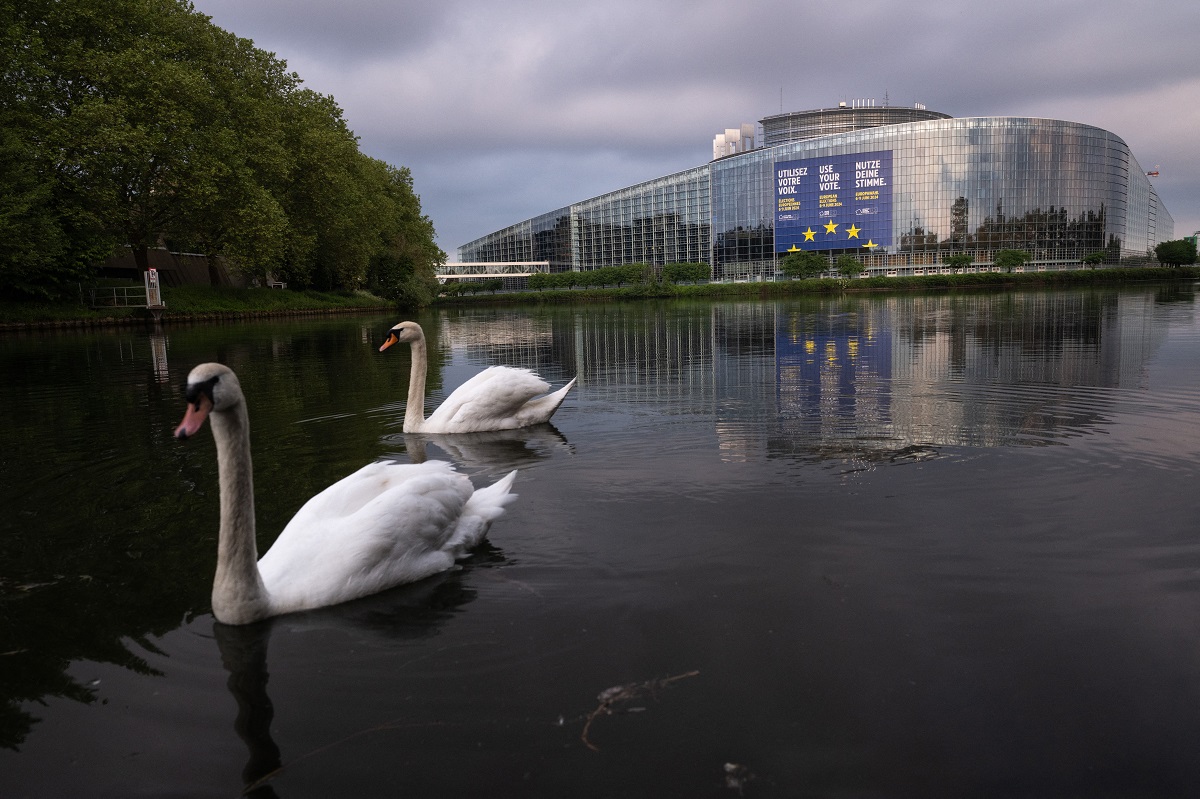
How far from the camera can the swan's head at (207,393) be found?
3394mm

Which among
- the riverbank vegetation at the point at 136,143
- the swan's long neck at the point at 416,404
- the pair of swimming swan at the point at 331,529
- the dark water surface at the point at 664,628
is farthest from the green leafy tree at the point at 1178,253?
the pair of swimming swan at the point at 331,529

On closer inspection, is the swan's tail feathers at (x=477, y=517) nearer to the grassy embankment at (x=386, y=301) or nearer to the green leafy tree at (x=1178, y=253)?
the grassy embankment at (x=386, y=301)

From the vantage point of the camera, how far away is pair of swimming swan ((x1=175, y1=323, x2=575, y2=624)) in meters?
3.84

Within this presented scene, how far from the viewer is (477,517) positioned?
16.4 ft

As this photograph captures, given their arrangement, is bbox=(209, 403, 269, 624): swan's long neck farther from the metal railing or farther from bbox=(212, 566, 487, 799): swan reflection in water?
the metal railing

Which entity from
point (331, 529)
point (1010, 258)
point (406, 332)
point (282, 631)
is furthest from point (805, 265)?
point (282, 631)

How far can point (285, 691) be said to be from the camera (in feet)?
11.1

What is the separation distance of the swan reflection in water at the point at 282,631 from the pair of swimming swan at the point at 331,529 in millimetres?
65

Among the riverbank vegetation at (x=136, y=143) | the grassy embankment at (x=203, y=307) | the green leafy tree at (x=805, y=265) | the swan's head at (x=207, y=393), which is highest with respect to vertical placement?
the riverbank vegetation at (x=136, y=143)

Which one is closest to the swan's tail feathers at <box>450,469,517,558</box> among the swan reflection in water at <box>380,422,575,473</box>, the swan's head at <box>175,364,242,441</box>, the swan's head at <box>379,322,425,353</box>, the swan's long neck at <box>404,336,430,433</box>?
the swan's head at <box>175,364,242,441</box>

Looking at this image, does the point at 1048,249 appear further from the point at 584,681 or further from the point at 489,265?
the point at 584,681

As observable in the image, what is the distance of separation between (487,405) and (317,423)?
2.43 metres

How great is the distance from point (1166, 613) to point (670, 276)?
352 ft

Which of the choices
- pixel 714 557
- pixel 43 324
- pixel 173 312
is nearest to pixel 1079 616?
pixel 714 557
